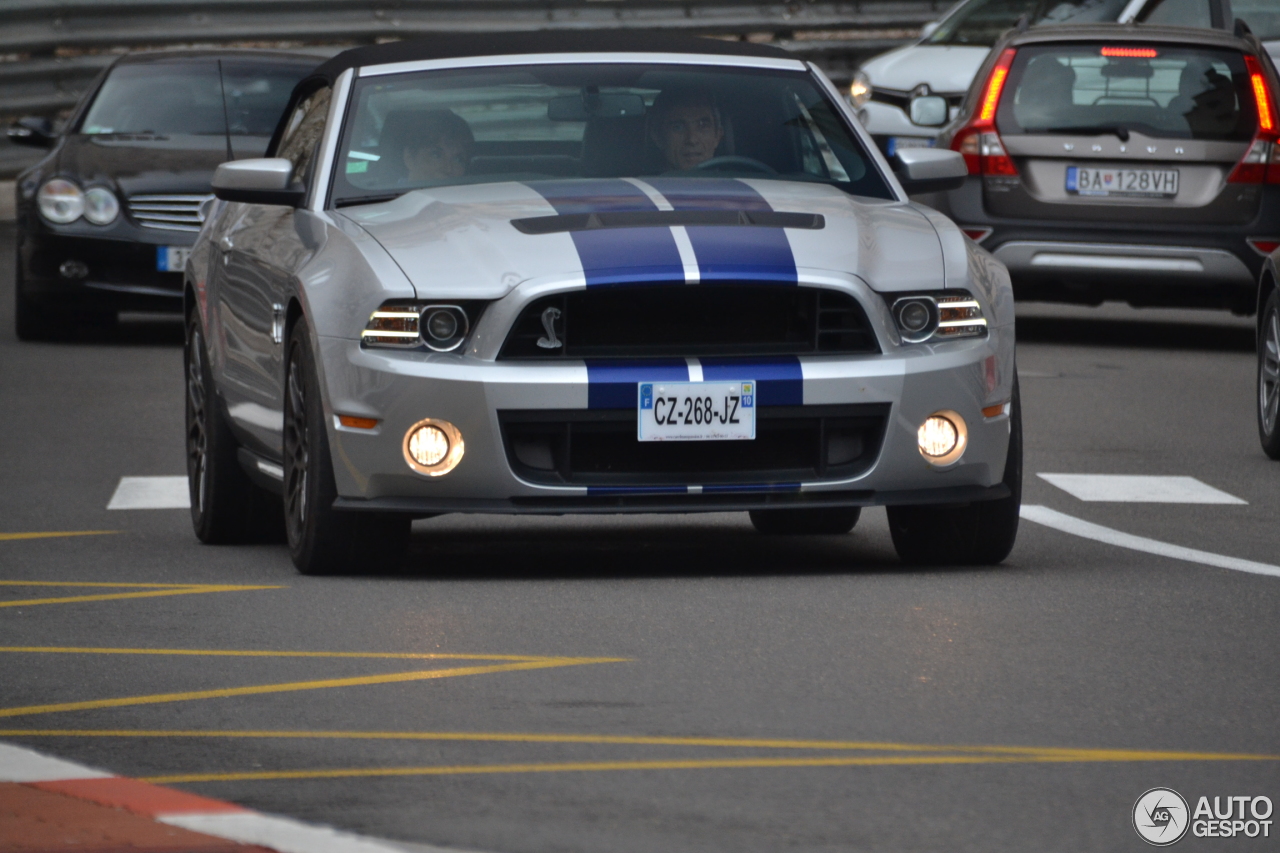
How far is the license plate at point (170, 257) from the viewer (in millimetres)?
16188

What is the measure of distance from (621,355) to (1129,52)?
9.28 m

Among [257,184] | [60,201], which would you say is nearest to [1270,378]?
[257,184]

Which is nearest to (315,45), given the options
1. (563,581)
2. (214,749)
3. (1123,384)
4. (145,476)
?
(1123,384)

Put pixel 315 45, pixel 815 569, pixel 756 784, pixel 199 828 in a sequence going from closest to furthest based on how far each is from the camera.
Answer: pixel 199 828, pixel 756 784, pixel 815 569, pixel 315 45

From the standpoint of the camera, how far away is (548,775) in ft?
16.5

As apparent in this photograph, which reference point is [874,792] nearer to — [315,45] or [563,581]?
[563,581]

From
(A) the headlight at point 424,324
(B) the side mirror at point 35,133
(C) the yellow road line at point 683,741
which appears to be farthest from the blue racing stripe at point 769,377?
(B) the side mirror at point 35,133

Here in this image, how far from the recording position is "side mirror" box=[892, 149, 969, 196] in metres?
8.76

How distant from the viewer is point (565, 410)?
7.33 metres

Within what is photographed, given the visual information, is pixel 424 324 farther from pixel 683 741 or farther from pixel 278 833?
pixel 278 833

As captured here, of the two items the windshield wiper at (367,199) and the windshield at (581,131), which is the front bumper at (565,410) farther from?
the windshield at (581,131)

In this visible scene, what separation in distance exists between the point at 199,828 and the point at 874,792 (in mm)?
1142

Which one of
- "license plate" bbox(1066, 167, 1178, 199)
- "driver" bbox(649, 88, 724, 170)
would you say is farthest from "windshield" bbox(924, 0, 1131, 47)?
"driver" bbox(649, 88, 724, 170)

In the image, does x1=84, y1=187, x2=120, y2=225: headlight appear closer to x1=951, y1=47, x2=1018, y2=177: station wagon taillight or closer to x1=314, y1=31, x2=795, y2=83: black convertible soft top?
x1=951, y1=47, x2=1018, y2=177: station wagon taillight
